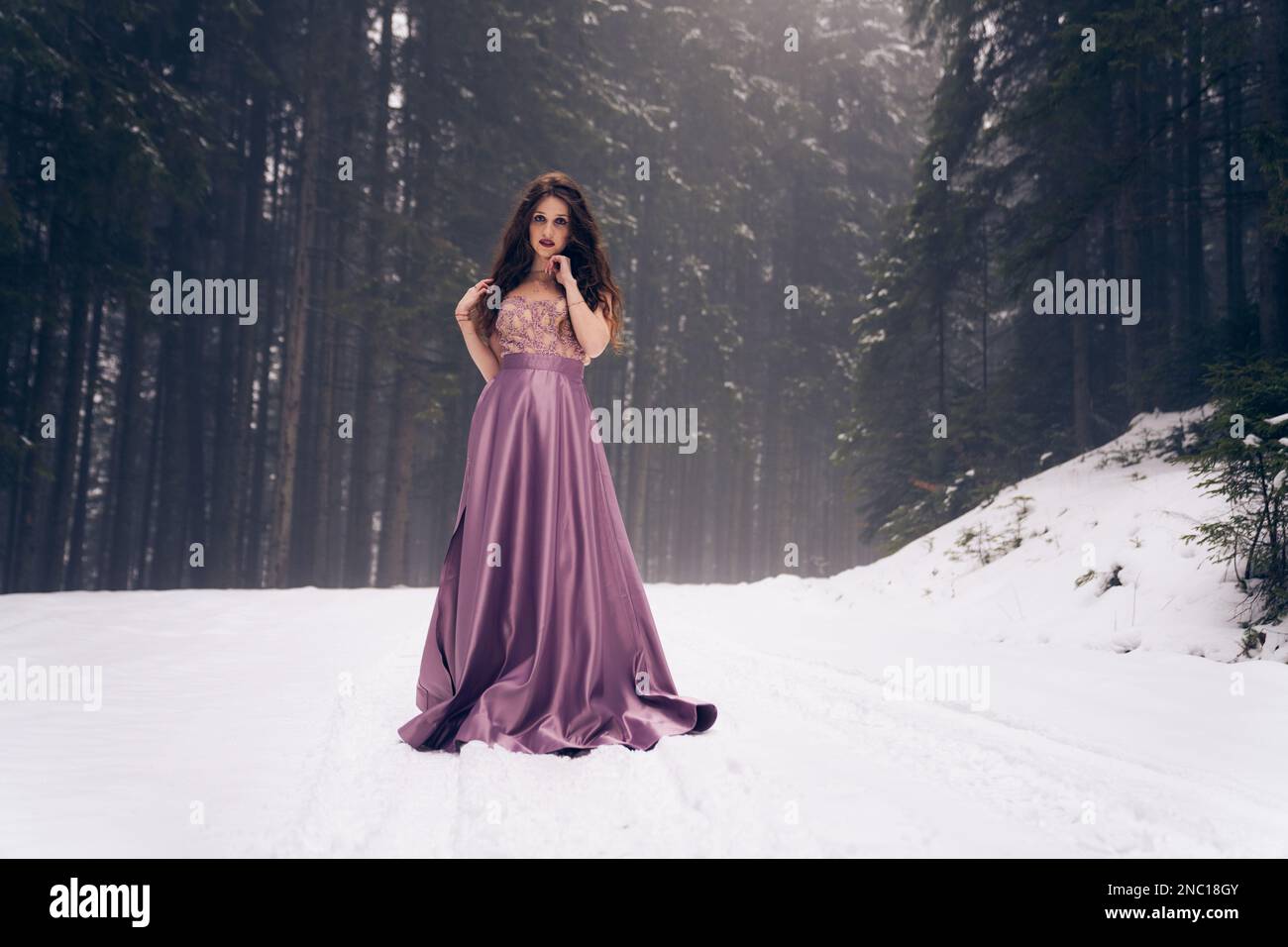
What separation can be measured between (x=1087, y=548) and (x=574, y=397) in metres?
6.13

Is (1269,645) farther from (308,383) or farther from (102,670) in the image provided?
(308,383)

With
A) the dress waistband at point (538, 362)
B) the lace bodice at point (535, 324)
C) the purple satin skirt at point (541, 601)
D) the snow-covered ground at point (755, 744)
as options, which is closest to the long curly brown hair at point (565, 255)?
the lace bodice at point (535, 324)

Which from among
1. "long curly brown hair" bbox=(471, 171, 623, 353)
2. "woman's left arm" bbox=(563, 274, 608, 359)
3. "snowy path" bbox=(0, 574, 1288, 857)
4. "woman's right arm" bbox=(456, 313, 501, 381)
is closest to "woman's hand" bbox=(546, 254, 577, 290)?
"woman's left arm" bbox=(563, 274, 608, 359)

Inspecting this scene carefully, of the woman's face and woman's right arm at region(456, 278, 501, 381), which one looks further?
the woman's face

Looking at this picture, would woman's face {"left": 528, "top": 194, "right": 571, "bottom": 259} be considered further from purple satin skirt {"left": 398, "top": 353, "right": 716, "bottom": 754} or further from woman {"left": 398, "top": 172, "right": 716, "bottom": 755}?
purple satin skirt {"left": 398, "top": 353, "right": 716, "bottom": 754}

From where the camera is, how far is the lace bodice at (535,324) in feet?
15.2

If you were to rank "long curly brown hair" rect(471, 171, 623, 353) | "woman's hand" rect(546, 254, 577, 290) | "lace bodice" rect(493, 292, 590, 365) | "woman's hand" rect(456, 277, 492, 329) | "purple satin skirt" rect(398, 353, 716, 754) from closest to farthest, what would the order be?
1. "purple satin skirt" rect(398, 353, 716, 754)
2. "woman's hand" rect(546, 254, 577, 290)
3. "woman's hand" rect(456, 277, 492, 329)
4. "lace bodice" rect(493, 292, 590, 365)
5. "long curly brown hair" rect(471, 171, 623, 353)

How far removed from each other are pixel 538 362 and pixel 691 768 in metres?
2.28

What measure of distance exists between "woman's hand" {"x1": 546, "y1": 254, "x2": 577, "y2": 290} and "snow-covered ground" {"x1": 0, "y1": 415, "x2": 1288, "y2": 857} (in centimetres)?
233

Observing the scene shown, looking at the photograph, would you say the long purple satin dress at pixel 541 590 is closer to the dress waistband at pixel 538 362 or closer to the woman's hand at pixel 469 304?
the dress waistband at pixel 538 362

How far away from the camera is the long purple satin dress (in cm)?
412

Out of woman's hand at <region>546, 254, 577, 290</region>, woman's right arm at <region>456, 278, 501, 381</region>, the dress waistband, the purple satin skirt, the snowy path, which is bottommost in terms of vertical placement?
the snowy path

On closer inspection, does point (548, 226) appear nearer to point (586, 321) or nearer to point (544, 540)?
point (586, 321)

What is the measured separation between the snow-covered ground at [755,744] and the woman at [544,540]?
37cm
